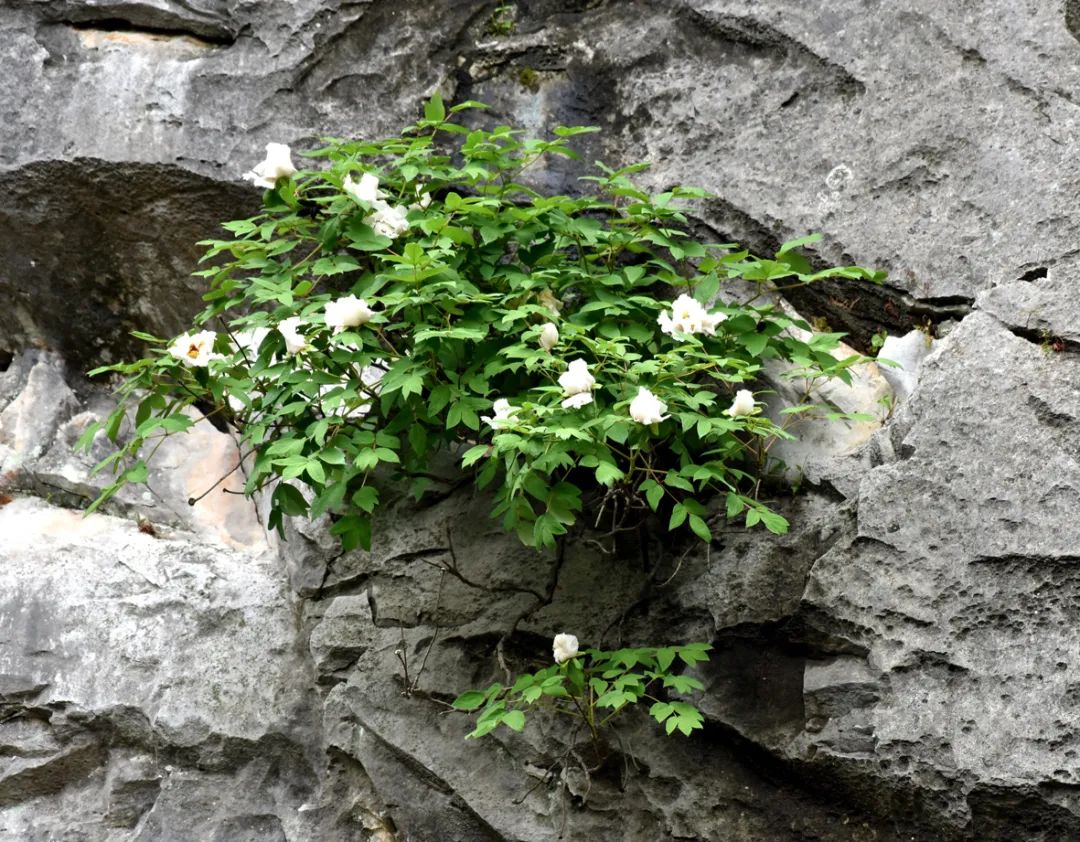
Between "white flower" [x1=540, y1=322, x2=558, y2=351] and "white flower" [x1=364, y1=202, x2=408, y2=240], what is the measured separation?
22.7 inches

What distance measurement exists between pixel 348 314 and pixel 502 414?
1.62 feet

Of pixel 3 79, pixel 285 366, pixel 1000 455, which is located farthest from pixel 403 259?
pixel 3 79

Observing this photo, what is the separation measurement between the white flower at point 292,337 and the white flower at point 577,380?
2.44 feet

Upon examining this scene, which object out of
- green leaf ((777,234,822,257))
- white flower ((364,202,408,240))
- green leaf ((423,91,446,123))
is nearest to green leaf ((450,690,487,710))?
white flower ((364,202,408,240))

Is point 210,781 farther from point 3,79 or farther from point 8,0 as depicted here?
point 8,0

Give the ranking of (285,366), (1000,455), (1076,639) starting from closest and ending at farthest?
(1076,639) < (1000,455) < (285,366)

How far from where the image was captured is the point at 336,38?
15.0ft

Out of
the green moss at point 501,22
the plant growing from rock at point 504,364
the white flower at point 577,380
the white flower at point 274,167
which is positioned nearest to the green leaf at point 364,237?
the plant growing from rock at point 504,364

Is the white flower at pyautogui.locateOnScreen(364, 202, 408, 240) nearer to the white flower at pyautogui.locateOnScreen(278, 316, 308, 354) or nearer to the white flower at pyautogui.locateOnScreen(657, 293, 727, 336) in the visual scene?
the white flower at pyautogui.locateOnScreen(278, 316, 308, 354)

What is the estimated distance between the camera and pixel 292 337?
3377 mm

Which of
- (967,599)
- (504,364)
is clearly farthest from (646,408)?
(967,599)

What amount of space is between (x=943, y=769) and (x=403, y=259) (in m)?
1.80

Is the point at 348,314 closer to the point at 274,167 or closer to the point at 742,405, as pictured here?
the point at 274,167

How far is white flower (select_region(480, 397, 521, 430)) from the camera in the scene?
3053mm
